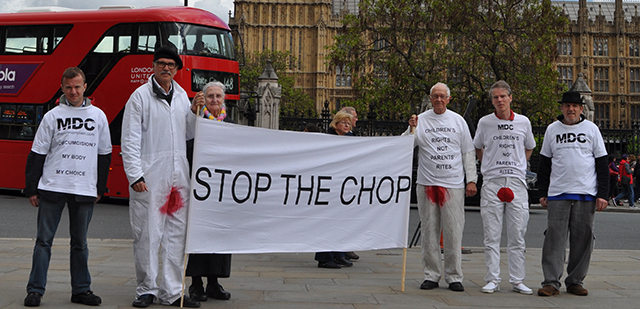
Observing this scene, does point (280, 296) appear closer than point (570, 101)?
Yes

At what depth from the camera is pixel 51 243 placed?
16.4ft

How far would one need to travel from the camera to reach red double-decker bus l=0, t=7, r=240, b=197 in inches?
579

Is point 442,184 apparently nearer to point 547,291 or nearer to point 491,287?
point 491,287

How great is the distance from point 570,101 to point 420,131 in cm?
128

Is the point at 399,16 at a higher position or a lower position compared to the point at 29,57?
higher

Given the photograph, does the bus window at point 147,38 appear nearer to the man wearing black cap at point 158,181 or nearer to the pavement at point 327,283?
the pavement at point 327,283

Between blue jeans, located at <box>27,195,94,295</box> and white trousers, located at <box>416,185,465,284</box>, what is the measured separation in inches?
108

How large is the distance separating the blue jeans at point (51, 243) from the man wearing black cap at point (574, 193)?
12.1 ft

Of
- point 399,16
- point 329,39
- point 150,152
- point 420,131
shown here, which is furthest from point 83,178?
point 329,39

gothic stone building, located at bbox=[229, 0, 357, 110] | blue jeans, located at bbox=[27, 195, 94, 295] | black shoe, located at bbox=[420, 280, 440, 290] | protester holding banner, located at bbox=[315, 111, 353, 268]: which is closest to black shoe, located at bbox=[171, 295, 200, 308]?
blue jeans, located at bbox=[27, 195, 94, 295]

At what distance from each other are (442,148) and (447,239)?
2.54 feet

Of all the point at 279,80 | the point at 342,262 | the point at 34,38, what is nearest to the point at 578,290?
the point at 342,262

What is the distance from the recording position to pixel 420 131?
6.12m

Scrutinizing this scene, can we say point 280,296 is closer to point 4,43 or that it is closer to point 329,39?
point 4,43
